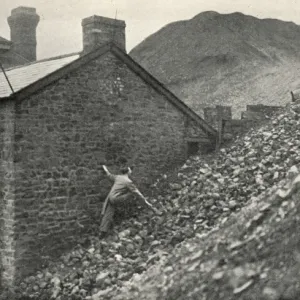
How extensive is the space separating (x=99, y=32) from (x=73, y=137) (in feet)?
9.73

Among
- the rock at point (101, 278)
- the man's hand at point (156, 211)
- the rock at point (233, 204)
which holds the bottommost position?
the rock at point (101, 278)

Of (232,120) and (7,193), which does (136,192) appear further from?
(232,120)

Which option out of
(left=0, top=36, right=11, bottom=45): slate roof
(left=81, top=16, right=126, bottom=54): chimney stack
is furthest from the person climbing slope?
(left=0, top=36, right=11, bottom=45): slate roof

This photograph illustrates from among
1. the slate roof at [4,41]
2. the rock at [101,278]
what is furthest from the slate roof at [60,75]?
the slate roof at [4,41]

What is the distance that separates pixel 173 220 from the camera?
11742 millimetres

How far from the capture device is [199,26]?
126ft

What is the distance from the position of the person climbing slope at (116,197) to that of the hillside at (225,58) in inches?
517

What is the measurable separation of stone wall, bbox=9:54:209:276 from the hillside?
11548 mm

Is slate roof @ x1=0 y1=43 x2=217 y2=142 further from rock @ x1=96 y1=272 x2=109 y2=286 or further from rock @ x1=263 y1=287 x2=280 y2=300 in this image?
rock @ x1=263 y1=287 x2=280 y2=300

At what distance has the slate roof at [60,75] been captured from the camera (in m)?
11.5

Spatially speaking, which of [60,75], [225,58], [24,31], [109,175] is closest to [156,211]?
[109,175]

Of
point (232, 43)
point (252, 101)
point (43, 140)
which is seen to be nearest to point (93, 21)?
point (43, 140)

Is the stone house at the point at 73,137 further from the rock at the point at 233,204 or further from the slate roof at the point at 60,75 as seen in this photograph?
the rock at the point at 233,204

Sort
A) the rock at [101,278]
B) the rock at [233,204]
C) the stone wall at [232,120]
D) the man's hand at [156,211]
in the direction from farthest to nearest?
the stone wall at [232,120], the man's hand at [156,211], the rock at [233,204], the rock at [101,278]
